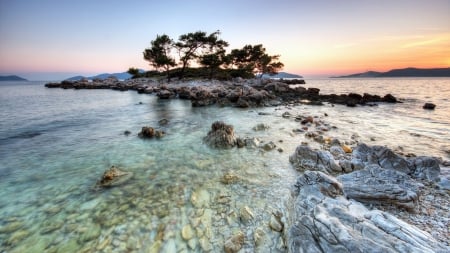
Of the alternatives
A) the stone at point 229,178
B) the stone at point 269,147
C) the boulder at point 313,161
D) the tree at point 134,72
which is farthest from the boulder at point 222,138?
the tree at point 134,72

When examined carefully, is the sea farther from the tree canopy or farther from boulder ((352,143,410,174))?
the tree canopy

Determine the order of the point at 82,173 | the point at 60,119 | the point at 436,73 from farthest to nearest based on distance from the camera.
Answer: the point at 436,73 < the point at 60,119 < the point at 82,173

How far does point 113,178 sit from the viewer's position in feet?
21.3

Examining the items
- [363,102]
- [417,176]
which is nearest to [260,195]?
[417,176]

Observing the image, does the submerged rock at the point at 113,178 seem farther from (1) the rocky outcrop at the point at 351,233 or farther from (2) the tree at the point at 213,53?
(2) the tree at the point at 213,53

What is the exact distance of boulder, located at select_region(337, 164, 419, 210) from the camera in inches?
176

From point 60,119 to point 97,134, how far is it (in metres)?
8.41

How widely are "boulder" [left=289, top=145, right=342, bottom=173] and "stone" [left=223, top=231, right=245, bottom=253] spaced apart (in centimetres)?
395

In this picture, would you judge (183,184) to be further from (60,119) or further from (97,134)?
(60,119)

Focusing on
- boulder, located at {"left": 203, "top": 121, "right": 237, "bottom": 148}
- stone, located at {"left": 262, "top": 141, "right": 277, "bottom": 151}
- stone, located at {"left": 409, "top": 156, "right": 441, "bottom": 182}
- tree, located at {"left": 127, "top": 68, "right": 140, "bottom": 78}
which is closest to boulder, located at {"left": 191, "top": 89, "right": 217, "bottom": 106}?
boulder, located at {"left": 203, "top": 121, "right": 237, "bottom": 148}

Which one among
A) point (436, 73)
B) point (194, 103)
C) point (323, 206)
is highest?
point (436, 73)

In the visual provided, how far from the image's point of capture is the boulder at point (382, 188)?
448 centimetres

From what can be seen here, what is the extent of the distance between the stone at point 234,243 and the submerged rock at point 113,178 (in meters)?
4.52

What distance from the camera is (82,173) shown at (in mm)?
6969
